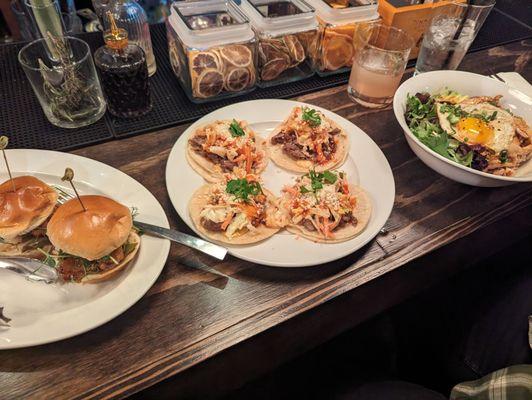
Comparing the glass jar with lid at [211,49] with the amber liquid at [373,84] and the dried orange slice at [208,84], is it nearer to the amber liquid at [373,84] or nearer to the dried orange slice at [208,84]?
the dried orange slice at [208,84]

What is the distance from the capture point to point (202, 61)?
6.64 feet

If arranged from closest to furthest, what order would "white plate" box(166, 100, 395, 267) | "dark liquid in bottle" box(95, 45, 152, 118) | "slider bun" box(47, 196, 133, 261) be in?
1. "slider bun" box(47, 196, 133, 261)
2. "white plate" box(166, 100, 395, 267)
3. "dark liquid in bottle" box(95, 45, 152, 118)

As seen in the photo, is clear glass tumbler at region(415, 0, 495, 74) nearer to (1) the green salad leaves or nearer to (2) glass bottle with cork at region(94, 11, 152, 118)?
(1) the green salad leaves

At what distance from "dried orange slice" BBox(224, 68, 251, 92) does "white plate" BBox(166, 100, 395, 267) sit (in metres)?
0.18

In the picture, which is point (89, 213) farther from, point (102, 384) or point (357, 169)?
point (357, 169)

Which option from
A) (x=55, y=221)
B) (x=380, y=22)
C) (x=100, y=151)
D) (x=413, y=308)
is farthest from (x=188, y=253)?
(x=380, y=22)

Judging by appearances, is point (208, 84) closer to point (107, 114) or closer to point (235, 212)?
point (107, 114)

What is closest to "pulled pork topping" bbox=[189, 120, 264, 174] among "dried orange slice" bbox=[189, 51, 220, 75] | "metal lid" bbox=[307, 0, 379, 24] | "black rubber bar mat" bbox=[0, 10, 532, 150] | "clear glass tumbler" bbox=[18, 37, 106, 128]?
"black rubber bar mat" bbox=[0, 10, 532, 150]

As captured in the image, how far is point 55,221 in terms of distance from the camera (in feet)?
4.50

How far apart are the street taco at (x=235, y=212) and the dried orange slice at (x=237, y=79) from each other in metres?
0.71

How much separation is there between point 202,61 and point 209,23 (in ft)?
0.93

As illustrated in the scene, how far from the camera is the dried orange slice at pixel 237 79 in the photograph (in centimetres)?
213

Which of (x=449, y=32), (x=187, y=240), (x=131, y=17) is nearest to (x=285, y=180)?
(x=187, y=240)

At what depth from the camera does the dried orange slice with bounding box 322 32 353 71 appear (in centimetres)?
228
